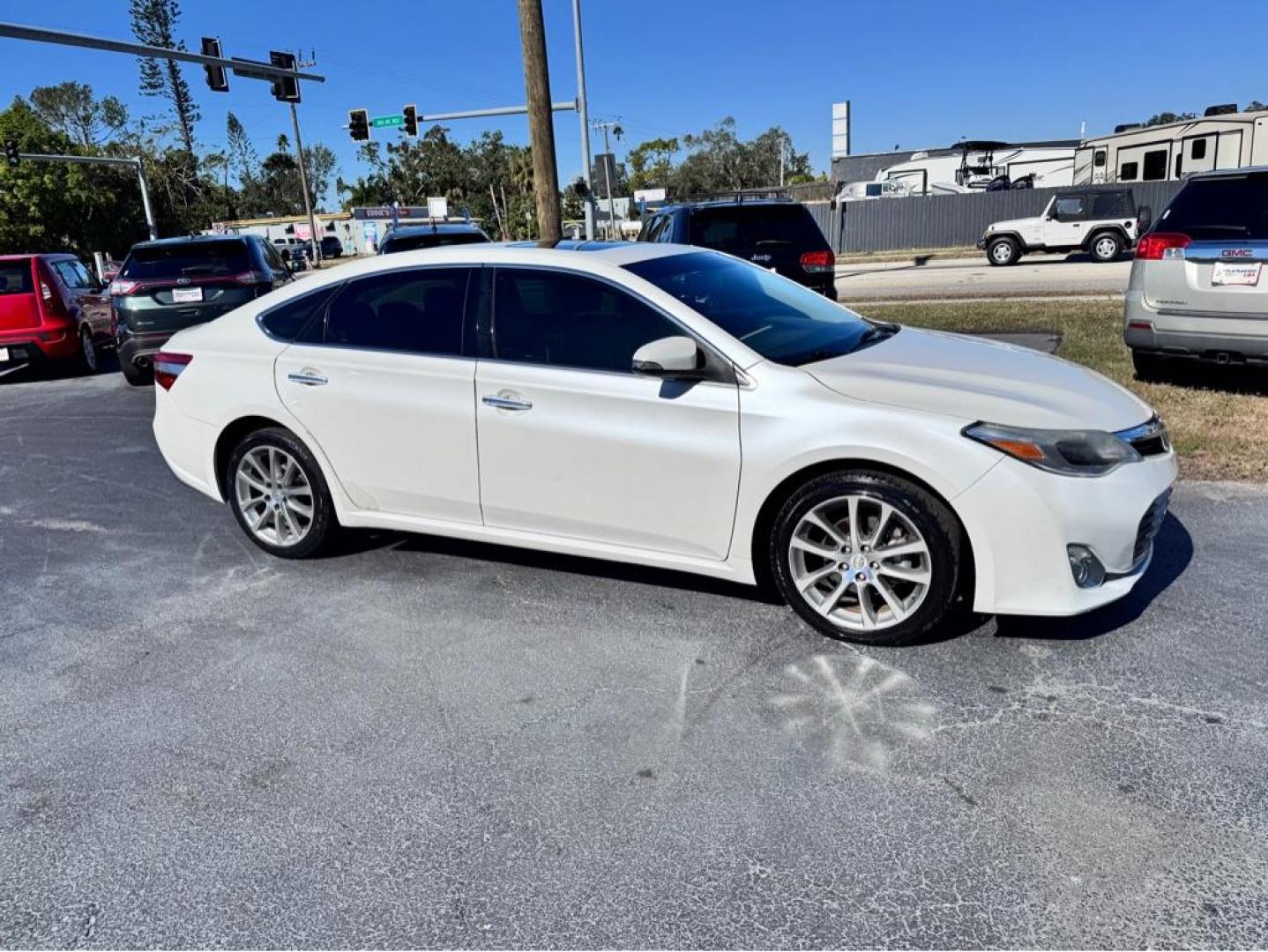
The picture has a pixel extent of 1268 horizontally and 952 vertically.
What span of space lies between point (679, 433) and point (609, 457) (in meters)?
0.34

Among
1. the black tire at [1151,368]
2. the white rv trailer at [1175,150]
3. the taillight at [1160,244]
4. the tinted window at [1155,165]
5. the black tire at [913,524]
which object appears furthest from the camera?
the tinted window at [1155,165]

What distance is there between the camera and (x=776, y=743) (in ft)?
10.4

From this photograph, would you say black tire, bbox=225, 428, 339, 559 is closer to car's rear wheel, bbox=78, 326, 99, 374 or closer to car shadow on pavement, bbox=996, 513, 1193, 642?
car shadow on pavement, bbox=996, 513, 1193, 642

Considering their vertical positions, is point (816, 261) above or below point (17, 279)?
below

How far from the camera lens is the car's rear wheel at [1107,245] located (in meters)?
24.4

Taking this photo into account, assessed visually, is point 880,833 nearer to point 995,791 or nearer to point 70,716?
point 995,791

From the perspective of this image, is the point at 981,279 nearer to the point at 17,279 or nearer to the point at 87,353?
the point at 87,353

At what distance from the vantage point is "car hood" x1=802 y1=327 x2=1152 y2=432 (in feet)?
11.7

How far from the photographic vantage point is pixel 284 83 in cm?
2380

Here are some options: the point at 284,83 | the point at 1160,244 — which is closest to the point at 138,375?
the point at 1160,244

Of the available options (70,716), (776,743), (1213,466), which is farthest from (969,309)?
(70,716)

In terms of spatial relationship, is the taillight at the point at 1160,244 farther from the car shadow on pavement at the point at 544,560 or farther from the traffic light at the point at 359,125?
the traffic light at the point at 359,125

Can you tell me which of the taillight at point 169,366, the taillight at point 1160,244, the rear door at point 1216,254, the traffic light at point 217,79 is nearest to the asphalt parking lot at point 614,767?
the taillight at point 169,366

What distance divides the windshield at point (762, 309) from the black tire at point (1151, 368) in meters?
4.49
